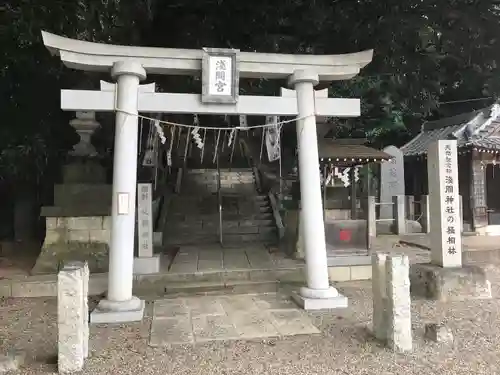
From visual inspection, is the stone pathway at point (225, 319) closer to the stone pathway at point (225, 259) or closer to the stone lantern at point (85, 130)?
the stone pathway at point (225, 259)

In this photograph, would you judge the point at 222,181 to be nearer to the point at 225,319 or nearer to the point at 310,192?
the point at 310,192

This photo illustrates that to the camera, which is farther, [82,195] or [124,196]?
[82,195]

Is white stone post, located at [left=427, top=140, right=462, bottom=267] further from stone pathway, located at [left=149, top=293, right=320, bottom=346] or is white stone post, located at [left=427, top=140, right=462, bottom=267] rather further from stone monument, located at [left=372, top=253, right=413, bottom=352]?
stone pathway, located at [left=149, top=293, right=320, bottom=346]

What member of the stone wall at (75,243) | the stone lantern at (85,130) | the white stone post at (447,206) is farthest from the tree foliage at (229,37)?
the white stone post at (447,206)

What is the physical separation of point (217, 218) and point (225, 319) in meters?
6.91

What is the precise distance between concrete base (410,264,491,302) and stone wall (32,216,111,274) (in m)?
6.14

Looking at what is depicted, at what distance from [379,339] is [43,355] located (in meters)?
3.97

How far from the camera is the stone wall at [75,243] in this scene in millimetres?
8141

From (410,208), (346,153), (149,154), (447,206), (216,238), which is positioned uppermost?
(149,154)

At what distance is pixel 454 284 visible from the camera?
673 cm

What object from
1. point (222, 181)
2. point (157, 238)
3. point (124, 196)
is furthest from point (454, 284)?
point (222, 181)

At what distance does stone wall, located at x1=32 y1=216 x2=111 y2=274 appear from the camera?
8.14 metres

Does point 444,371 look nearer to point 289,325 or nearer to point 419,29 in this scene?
point 289,325

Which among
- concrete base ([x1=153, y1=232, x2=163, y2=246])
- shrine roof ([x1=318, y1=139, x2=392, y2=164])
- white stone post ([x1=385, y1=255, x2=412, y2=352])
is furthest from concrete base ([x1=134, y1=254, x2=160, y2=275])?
shrine roof ([x1=318, y1=139, x2=392, y2=164])
